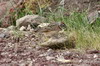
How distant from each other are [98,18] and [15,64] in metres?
2.55

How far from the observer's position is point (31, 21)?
7.67m

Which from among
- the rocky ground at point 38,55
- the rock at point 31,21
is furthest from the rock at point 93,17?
the rock at point 31,21

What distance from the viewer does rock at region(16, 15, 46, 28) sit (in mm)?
7552

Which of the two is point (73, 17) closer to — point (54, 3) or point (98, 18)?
point (98, 18)

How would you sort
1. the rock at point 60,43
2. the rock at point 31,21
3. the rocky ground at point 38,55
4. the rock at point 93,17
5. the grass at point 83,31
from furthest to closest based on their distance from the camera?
the rock at point 31,21 < the rock at point 93,17 < the rock at point 60,43 < the grass at point 83,31 < the rocky ground at point 38,55

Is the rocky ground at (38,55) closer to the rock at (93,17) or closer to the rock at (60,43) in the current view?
the rock at (60,43)

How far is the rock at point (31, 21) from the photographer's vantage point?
7.55 m

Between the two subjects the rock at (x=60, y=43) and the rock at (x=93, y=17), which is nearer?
the rock at (x=60, y=43)

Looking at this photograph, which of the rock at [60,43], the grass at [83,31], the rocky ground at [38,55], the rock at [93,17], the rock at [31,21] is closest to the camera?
the rocky ground at [38,55]

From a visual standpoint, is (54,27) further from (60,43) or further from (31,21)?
(60,43)

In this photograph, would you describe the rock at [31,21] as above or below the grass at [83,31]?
above

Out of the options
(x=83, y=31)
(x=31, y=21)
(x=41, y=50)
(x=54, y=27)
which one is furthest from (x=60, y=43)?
(x=31, y=21)

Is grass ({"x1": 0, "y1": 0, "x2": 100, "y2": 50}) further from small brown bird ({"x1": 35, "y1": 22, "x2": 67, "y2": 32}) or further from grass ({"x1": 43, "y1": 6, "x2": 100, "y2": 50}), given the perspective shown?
small brown bird ({"x1": 35, "y1": 22, "x2": 67, "y2": 32})

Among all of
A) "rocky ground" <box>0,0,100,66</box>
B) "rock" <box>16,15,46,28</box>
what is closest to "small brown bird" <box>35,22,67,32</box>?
"rocky ground" <box>0,0,100,66</box>
